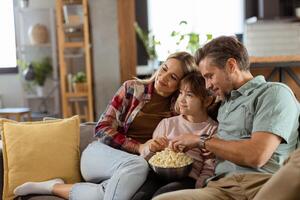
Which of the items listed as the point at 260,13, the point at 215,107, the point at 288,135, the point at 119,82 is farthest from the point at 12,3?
the point at 288,135

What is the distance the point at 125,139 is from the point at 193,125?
1.28ft

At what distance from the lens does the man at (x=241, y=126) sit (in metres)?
1.47

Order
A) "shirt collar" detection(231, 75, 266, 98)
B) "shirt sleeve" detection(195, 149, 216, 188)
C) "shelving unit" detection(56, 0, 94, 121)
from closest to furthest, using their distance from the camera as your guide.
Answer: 1. "shirt collar" detection(231, 75, 266, 98)
2. "shirt sleeve" detection(195, 149, 216, 188)
3. "shelving unit" detection(56, 0, 94, 121)

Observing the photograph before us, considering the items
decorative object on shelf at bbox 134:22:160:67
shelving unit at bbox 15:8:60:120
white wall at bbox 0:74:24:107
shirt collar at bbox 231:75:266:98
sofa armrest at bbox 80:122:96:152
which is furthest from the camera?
white wall at bbox 0:74:24:107

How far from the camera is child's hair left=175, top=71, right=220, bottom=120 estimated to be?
187cm

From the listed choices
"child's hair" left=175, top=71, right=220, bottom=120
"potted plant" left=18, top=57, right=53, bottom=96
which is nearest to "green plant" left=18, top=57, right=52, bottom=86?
"potted plant" left=18, top=57, right=53, bottom=96

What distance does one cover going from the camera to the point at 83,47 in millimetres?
4594

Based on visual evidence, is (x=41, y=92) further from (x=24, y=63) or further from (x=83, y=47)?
(x=83, y=47)

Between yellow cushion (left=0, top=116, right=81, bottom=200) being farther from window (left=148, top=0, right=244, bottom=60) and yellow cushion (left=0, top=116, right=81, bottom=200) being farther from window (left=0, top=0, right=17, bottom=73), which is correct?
window (left=0, top=0, right=17, bottom=73)

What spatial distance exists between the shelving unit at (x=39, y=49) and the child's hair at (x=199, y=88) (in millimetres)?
3331

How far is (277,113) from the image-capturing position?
148 cm

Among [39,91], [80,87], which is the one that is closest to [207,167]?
[80,87]

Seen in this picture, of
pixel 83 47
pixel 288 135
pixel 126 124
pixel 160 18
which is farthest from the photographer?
pixel 160 18

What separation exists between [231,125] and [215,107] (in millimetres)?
293
